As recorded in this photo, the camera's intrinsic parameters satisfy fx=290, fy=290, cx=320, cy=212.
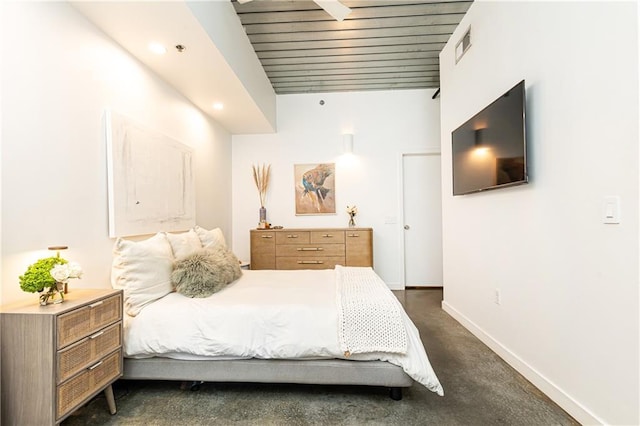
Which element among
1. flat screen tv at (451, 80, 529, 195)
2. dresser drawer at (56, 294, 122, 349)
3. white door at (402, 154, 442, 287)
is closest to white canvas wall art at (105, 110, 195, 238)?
dresser drawer at (56, 294, 122, 349)

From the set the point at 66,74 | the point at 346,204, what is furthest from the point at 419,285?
the point at 66,74

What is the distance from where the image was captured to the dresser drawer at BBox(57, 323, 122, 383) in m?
1.30

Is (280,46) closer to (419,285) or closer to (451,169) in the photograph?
(451,169)

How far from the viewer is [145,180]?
7.72 ft

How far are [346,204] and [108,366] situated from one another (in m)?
3.27

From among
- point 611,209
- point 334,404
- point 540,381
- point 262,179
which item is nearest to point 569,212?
point 611,209

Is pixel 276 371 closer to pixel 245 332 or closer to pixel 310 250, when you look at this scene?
pixel 245 332

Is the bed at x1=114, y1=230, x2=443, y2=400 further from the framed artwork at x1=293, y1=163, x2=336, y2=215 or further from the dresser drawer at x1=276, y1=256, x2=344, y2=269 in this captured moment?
the framed artwork at x1=293, y1=163, x2=336, y2=215

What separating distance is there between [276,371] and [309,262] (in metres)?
2.15

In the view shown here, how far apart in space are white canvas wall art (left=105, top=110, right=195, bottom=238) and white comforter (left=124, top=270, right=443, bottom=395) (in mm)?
761

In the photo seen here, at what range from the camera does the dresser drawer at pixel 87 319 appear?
1.29m

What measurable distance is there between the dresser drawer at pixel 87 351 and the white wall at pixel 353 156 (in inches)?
110

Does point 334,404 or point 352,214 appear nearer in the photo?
point 334,404

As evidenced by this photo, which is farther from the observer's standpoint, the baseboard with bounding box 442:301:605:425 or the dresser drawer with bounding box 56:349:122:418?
the baseboard with bounding box 442:301:605:425
